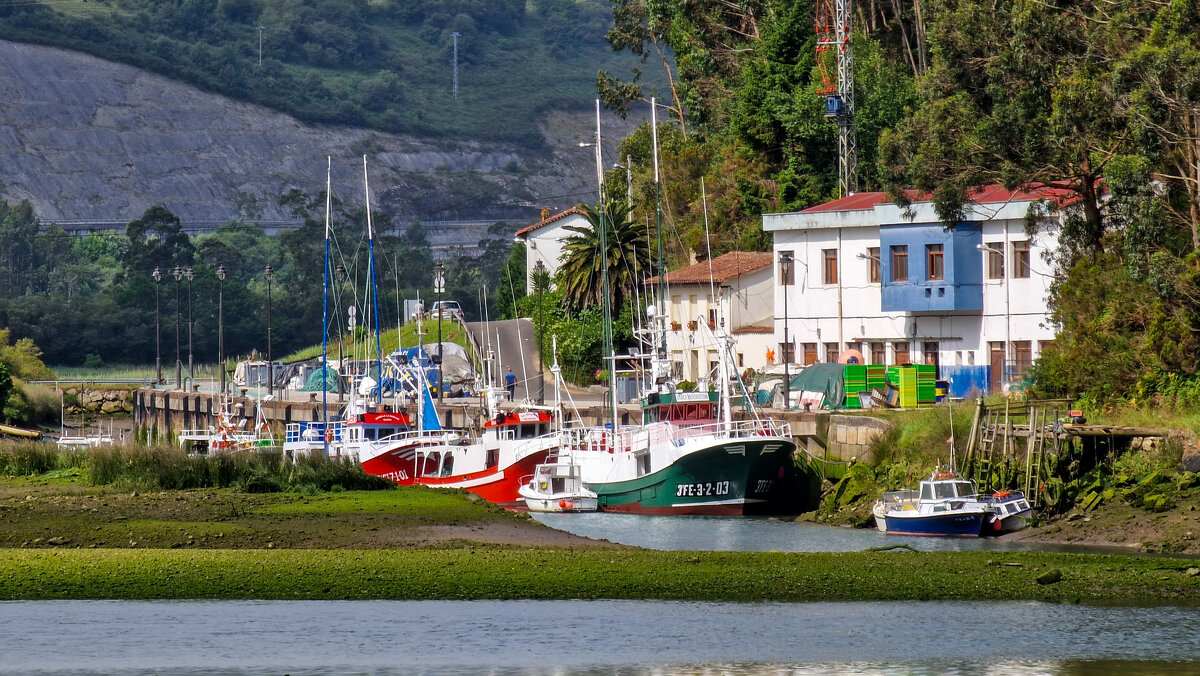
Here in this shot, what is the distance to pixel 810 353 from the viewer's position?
72.8m

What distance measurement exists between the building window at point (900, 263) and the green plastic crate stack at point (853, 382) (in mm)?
6701

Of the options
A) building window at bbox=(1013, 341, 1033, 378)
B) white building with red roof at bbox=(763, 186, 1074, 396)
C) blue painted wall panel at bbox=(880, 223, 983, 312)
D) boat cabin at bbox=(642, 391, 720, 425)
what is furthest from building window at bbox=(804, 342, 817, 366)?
boat cabin at bbox=(642, 391, 720, 425)

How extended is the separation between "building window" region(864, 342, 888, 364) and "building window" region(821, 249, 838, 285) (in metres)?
3.28

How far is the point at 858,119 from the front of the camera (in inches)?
3420

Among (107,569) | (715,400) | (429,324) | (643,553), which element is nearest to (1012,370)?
(715,400)

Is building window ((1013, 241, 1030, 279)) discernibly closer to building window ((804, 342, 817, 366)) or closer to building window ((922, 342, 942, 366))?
building window ((922, 342, 942, 366))

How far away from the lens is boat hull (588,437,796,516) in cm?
5225

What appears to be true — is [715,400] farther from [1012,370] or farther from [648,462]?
[1012,370]

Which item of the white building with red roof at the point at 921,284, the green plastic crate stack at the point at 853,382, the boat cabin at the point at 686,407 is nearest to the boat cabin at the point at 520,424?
the boat cabin at the point at 686,407

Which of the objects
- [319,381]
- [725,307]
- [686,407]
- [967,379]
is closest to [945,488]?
[686,407]

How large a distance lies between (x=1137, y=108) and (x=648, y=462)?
18.6m

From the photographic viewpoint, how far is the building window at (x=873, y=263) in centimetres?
6956

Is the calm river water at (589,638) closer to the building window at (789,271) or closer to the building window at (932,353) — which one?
the building window at (932,353)

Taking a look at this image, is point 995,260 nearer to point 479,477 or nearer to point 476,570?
Answer: point 479,477
